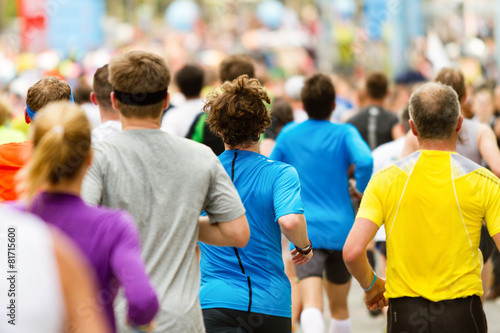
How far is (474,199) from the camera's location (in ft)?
12.0

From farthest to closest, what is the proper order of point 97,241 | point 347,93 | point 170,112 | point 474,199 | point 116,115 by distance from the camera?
point 347,93
point 170,112
point 116,115
point 474,199
point 97,241

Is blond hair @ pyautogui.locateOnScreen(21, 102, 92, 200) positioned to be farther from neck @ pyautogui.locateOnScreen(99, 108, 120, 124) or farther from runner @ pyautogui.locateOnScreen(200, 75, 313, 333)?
neck @ pyautogui.locateOnScreen(99, 108, 120, 124)

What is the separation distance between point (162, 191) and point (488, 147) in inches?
121

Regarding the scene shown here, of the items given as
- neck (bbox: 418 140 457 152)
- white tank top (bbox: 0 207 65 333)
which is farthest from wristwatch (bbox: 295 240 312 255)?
white tank top (bbox: 0 207 65 333)

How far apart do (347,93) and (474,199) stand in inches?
478

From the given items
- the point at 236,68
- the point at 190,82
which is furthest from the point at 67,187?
the point at 190,82

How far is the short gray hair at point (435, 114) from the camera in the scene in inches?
149

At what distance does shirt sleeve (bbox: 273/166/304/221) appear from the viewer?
12.5 feet

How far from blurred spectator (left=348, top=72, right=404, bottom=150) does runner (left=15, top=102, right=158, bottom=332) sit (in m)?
5.86

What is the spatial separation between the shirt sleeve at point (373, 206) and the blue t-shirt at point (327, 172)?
2000 millimetres

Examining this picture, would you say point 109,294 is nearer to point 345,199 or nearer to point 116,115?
point 116,115

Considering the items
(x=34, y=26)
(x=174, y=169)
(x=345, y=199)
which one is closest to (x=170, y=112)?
(x=345, y=199)

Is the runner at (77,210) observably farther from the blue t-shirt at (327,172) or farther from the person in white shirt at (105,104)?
the blue t-shirt at (327,172)

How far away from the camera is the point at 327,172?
19.1ft
